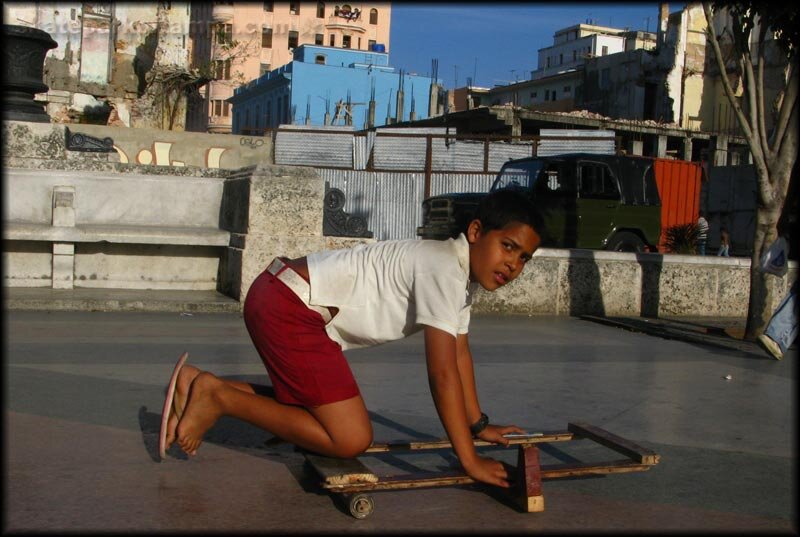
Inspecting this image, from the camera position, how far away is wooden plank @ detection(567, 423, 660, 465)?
381 centimetres

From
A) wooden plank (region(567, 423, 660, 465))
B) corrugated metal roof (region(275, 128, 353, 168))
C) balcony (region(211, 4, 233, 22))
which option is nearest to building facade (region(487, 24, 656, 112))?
balcony (region(211, 4, 233, 22))

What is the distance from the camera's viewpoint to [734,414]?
5.62 metres

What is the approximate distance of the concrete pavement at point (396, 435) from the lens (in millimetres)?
3436

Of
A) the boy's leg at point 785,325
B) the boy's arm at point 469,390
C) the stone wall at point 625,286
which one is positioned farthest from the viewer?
the stone wall at point 625,286

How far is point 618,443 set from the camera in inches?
158

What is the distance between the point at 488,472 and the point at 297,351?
0.91 m

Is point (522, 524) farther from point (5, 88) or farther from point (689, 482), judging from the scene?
point (5, 88)

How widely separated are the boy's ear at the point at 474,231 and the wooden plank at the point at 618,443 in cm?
122

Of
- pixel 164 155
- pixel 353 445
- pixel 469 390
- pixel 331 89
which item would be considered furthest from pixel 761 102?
pixel 331 89

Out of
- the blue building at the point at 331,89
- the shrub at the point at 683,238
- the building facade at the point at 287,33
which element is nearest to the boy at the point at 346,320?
the shrub at the point at 683,238

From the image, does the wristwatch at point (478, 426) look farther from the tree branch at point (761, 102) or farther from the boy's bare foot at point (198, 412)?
the tree branch at point (761, 102)

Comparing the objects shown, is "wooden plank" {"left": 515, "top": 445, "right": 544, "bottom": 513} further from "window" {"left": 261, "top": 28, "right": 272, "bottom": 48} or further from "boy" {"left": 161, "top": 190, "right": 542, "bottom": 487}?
"window" {"left": 261, "top": 28, "right": 272, "bottom": 48}

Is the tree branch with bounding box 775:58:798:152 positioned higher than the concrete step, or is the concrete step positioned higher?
the tree branch with bounding box 775:58:798:152

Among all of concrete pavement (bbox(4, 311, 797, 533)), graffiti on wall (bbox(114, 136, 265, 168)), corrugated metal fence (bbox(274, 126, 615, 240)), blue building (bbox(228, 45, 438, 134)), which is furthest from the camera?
blue building (bbox(228, 45, 438, 134))
